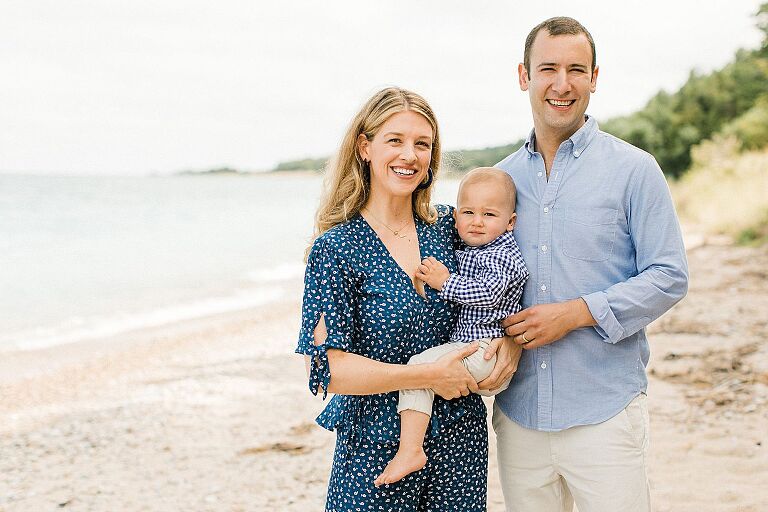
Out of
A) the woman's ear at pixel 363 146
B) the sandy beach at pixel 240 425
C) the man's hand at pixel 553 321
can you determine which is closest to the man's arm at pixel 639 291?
the man's hand at pixel 553 321

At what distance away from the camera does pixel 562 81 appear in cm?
252

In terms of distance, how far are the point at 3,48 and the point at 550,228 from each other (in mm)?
50002

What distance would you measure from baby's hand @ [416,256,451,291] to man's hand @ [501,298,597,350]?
309mm

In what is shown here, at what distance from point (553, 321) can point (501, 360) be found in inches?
9.0

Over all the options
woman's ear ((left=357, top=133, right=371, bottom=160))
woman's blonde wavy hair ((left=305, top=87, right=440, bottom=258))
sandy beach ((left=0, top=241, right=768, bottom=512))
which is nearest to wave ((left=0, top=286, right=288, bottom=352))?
sandy beach ((left=0, top=241, right=768, bottom=512))

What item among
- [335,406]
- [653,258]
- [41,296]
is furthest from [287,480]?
[41,296]

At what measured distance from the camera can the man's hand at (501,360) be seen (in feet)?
7.96

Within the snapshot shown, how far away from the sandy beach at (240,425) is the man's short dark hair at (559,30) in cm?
275

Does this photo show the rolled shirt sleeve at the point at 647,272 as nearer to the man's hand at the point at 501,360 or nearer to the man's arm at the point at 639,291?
the man's arm at the point at 639,291

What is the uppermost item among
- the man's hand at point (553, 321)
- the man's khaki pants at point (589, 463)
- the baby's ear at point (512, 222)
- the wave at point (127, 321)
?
the baby's ear at point (512, 222)

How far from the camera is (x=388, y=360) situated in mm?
2408

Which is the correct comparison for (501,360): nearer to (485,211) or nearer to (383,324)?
(383,324)

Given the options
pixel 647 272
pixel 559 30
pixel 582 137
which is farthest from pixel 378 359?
pixel 559 30

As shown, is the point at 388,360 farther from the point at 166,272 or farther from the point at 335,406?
the point at 166,272
